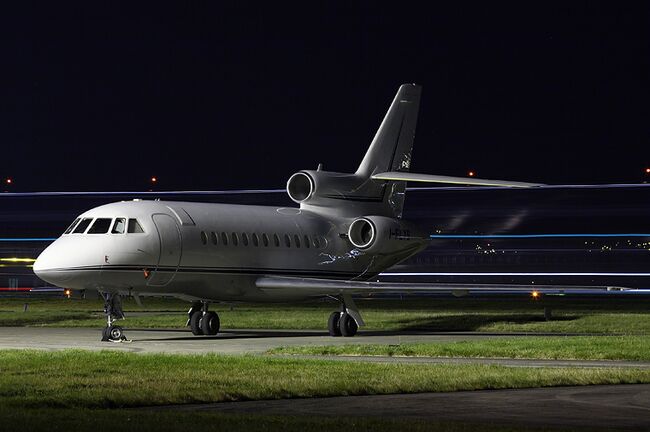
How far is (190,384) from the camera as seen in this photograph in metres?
18.0

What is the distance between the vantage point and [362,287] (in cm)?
3503

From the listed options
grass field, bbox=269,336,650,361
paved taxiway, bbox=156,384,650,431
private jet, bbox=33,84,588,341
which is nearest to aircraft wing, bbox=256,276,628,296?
private jet, bbox=33,84,588,341

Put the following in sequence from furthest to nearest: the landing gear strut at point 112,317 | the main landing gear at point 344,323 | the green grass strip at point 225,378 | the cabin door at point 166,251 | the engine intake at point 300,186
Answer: the engine intake at point 300,186 < the main landing gear at point 344,323 < the cabin door at point 166,251 < the landing gear strut at point 112,317 < the green grass strip at point 225,378

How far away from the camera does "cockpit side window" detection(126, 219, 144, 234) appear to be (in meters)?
32.7

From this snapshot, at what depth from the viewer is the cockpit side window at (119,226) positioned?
3255 cm

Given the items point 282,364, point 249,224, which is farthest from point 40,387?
point 249,224

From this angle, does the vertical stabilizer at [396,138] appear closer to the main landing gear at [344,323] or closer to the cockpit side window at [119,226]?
the main landing gear at [344,323]

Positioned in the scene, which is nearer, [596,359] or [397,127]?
[596,359]

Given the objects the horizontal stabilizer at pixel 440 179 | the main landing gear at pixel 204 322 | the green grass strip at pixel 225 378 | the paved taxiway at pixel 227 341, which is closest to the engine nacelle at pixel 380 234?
the horizontal stabilizer at pixel 440 179

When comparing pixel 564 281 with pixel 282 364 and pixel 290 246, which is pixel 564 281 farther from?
pixel 282 364

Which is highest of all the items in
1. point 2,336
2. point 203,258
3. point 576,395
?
point 576,395

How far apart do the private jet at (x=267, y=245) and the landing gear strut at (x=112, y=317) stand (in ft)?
0.09

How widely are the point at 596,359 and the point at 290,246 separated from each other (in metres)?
14.7

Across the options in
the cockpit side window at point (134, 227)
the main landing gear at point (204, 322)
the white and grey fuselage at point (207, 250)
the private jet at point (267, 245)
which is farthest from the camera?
the main landing gear at point (204, 322)
